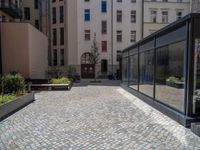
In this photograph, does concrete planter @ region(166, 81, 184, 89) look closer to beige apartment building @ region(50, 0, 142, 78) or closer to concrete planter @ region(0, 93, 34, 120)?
concrete planter @ region(0, 93, 34, 120)

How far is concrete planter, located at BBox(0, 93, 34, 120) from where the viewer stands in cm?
772

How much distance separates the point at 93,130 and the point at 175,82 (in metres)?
3.77

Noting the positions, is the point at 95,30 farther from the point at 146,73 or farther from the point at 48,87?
the point at 146,73

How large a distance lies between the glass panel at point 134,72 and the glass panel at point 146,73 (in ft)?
3.67

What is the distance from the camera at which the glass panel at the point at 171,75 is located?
23.4 ft

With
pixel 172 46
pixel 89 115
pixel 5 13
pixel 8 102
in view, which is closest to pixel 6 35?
pixel 5 13

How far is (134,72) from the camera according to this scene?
46.1 feet

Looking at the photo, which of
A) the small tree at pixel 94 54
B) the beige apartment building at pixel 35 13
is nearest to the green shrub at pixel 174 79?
the small tree at pixel 94 54

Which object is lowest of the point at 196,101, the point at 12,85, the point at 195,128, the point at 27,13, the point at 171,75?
the point at 195,128

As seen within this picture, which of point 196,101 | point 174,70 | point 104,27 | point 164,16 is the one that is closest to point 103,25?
point 104,27

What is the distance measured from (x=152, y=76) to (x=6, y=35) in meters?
12.0

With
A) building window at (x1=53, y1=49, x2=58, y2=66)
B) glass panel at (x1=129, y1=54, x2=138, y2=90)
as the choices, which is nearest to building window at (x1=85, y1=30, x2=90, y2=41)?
building window at (x1=53, y1=49, x2=58, y2=66)

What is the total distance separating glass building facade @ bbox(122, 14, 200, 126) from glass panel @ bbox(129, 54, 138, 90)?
43.3 inches

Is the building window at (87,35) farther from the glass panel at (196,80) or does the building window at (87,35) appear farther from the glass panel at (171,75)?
the glass panel at (196,80)
